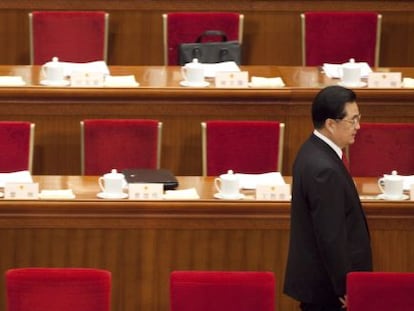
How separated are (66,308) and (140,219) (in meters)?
1.08

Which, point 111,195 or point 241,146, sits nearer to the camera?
point 111,195

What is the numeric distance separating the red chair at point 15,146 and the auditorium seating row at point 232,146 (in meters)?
0.08

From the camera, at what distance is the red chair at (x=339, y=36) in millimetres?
7883

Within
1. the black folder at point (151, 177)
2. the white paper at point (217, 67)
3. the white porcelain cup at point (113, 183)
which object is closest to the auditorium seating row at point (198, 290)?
the white porcelain cup at point (113, 183)

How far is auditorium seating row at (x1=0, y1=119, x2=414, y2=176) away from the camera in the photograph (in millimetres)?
6496

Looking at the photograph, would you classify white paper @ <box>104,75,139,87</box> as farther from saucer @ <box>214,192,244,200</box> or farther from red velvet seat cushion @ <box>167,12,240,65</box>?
saucer @ <box>214,192,244,200</box>

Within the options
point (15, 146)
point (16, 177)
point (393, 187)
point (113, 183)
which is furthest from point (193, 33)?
point (393, 187)

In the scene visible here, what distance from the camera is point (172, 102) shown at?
6934 millimetres

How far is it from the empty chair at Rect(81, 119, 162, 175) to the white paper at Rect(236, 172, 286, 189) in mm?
615

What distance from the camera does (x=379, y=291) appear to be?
14.9 feet

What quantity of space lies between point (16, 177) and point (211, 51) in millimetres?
1889

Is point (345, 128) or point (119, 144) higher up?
point (345, 128)

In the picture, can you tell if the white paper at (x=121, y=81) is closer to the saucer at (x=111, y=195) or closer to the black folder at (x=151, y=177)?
the black folder at (x=151, y=177)

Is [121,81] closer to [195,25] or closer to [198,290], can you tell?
[195,25]
